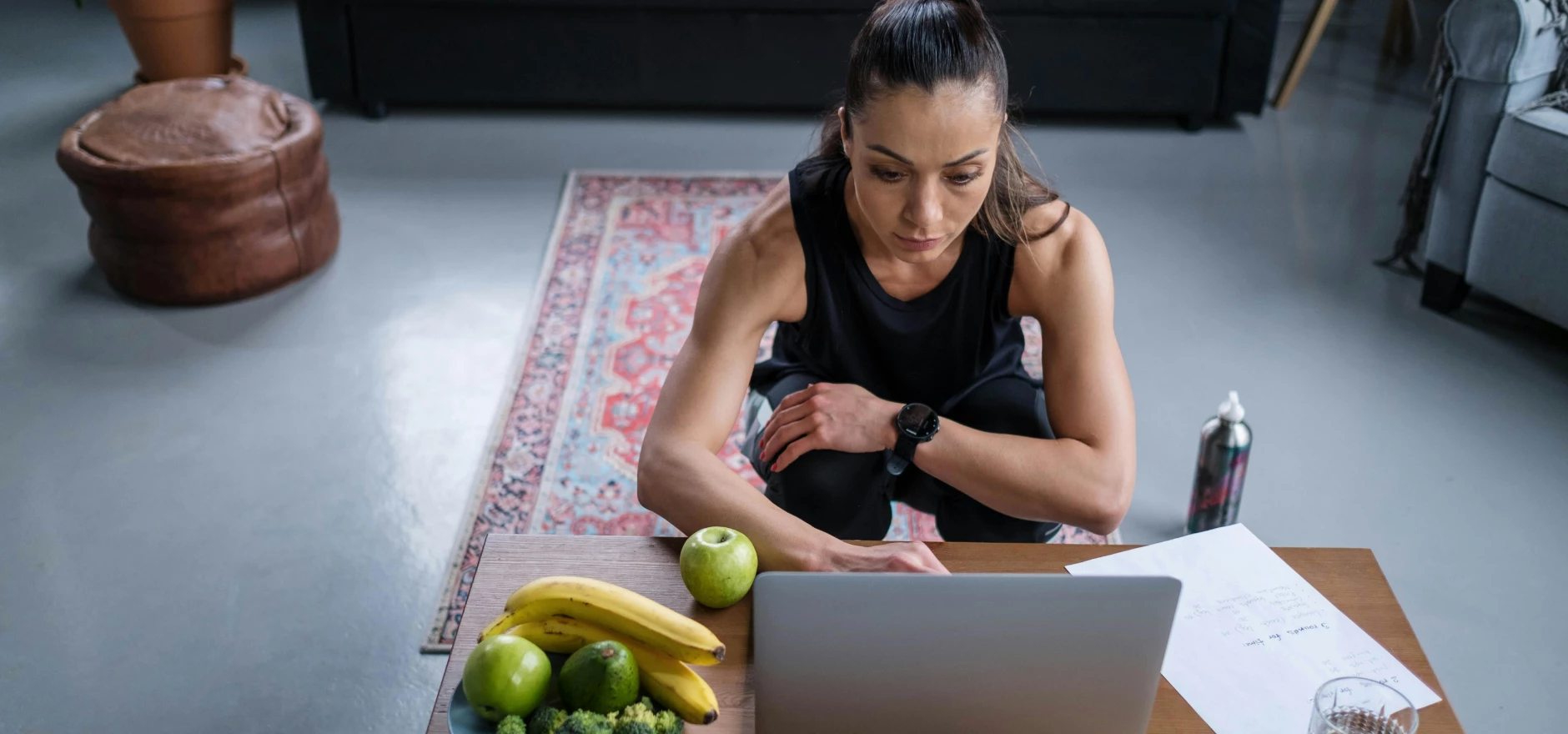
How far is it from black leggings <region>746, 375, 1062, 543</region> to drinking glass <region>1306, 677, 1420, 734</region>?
2.04 feet

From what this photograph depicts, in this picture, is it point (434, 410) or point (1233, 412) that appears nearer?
point (1233, 412)

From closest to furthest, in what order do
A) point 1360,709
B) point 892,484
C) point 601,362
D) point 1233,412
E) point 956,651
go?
point 956,651, point 1360,709, point 892,484, point 1233,412, point 601,362

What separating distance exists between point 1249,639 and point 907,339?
583 mm

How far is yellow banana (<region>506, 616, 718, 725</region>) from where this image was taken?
0.98 m

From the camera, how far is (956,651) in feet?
2.79

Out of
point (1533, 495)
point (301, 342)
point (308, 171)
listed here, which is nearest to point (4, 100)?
point (308, 171)

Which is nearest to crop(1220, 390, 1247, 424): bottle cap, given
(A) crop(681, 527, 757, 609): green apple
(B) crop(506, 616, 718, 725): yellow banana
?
(A) crop(681, 527, 757, 609): green apple

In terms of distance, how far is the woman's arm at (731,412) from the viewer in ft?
3.95

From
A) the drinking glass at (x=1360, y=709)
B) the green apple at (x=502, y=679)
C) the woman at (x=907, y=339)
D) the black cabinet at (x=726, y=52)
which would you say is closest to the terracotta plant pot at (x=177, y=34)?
the black cabinet at (x=726, y=52)

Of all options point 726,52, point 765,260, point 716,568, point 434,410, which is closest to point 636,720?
point 716,568

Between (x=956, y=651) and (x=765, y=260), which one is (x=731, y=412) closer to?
(x=765, y=260)

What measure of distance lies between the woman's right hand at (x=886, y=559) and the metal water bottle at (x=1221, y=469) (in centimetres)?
95

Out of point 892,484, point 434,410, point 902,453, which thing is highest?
point 902,453

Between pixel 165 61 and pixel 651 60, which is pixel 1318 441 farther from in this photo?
pixel 165 61
